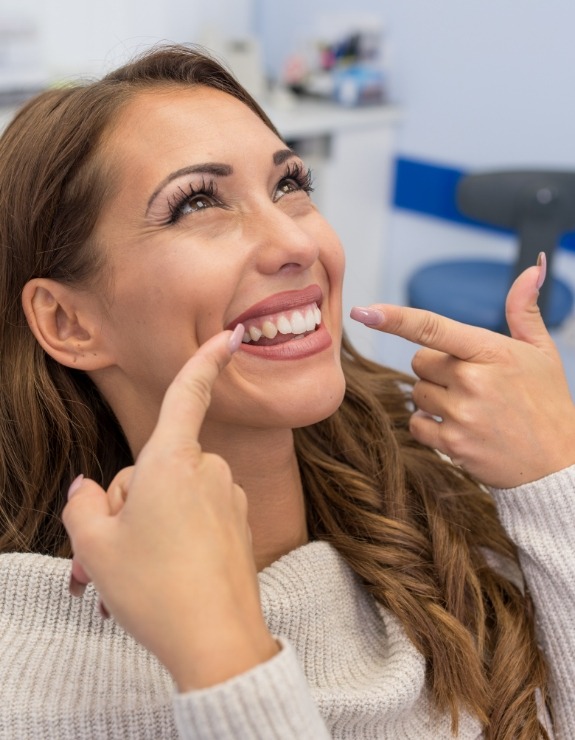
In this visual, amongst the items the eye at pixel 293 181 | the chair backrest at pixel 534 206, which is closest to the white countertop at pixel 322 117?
the chair backrest at pixel 534 206

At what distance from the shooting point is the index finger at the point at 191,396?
734 mm

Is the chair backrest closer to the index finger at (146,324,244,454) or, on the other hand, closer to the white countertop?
the white countertop

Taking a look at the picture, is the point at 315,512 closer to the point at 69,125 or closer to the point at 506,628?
the point at 506,628

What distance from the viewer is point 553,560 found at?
3.38ft

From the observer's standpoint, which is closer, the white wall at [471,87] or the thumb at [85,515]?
the thumb at [85,515]

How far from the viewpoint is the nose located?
971mm

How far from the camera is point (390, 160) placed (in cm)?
328

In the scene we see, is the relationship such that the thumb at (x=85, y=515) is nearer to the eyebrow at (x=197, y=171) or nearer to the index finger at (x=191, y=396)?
the index finger at (x=191, y=396)

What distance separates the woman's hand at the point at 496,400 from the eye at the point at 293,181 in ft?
0.66

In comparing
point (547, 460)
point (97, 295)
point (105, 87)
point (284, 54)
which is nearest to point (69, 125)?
point (105, 87)

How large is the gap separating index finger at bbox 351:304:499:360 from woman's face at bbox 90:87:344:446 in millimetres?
66

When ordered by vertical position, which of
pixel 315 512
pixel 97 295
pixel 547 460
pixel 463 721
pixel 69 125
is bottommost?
pixel 463 721

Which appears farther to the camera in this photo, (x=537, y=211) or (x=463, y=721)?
(x=537, y=211)

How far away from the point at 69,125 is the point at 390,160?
2386mm
